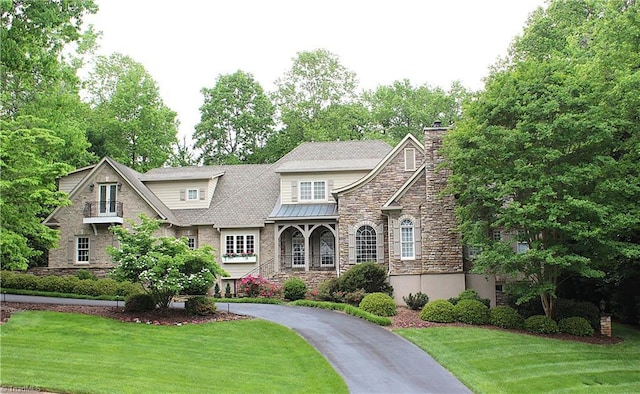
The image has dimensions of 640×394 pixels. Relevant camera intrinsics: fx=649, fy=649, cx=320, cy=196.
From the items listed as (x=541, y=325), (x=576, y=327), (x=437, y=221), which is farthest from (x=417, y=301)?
(x=576, y=327)

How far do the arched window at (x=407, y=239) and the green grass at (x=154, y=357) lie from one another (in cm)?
855

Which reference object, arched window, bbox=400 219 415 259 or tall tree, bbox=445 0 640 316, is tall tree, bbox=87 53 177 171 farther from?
tall tree, bbox=445 0 640 316

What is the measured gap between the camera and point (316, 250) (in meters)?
35.3

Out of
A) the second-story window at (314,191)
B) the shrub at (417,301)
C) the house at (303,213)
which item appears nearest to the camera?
the shrub at (417,301)

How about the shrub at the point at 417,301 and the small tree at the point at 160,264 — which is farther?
the shrub at the point at 417,301

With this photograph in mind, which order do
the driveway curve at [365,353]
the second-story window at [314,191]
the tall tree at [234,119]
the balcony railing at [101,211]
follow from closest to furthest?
the driveway curve at [365,353] < the balcony railing at [101,211] < the second-story window at [314,191] < the tall tree at [234,119]

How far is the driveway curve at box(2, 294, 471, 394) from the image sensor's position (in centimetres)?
1574

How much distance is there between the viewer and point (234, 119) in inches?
2101

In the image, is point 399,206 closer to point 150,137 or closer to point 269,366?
point 269,366

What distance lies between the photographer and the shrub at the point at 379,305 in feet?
79.6

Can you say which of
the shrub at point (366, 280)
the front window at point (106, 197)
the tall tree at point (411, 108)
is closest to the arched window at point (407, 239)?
the shrub at point (366, 280)

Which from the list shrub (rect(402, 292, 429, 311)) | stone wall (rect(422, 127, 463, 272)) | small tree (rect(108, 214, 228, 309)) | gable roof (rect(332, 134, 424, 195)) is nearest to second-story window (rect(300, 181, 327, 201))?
gable roof (rect(332, 134, 424, 195))

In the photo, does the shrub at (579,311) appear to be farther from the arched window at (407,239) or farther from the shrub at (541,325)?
the arched window at (407,239)

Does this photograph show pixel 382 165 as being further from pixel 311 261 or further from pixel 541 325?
pixel 541 325
